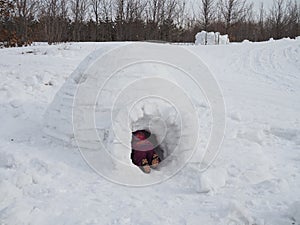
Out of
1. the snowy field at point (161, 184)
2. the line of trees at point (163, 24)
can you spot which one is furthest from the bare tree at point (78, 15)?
the snowy field at point (161, 184)

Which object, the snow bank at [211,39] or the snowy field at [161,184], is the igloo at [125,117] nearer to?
the snowy field at [161,184]

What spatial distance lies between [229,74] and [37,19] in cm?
1284

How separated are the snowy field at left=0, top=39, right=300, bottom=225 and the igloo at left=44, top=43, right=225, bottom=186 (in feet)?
0.52

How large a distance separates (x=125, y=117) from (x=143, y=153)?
0.64 meters

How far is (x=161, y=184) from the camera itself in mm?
3000

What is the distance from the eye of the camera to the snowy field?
2330mm

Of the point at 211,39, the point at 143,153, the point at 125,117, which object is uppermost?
the point at 211,39

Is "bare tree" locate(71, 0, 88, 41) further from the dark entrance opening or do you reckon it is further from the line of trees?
the dark entrance opening

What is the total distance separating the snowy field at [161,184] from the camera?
2.33 meters

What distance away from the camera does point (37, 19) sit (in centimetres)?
1717

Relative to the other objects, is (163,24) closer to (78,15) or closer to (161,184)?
(78,15)

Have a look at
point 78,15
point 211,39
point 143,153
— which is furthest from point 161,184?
point 78,15

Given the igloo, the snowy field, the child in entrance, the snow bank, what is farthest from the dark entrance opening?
the snow bank

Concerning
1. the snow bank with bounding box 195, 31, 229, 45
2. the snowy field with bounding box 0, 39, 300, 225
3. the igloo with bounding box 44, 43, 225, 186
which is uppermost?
the snow bank with bounding box 195, 31, 229, 45
